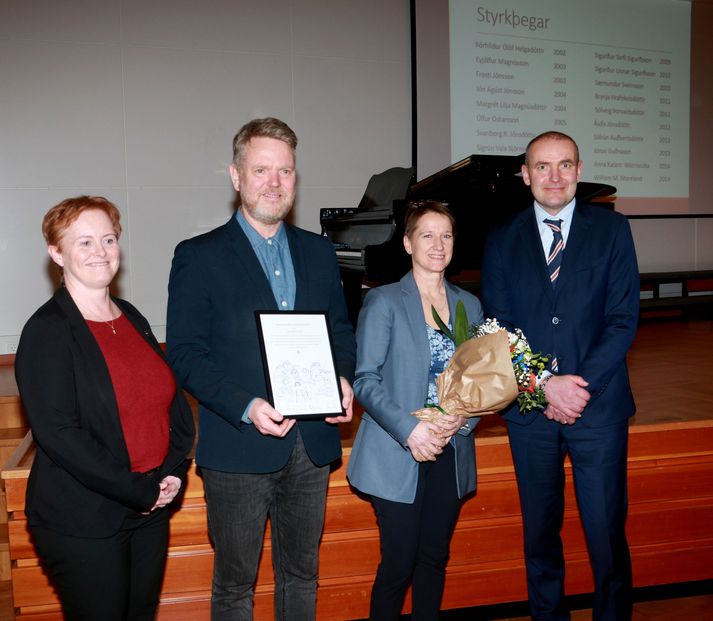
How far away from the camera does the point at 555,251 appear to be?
87.2 inches

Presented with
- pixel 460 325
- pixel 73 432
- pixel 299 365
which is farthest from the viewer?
pixel 460 325

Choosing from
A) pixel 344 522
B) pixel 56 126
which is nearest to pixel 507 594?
pixel 344 522

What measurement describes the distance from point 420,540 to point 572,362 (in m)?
0.73

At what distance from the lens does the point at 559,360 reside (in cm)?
215

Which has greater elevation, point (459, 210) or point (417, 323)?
point (459, 210)

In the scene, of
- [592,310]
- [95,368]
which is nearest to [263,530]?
[95,368]

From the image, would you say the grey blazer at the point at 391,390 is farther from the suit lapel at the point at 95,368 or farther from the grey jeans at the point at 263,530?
the suit lapel at the point at 95,368

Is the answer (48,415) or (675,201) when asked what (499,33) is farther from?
(48,415)

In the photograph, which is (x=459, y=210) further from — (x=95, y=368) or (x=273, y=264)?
(x=95, y=368)

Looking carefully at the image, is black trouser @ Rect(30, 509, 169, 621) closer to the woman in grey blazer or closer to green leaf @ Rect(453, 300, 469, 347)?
the woman in grey blazer

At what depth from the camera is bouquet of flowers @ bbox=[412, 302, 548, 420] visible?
181cm

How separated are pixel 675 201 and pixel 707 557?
536cm

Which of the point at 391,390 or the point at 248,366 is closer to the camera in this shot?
the point at 248,366

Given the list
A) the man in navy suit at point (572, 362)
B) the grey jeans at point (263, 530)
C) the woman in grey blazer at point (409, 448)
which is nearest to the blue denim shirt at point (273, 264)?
the woman in grey blazer at point (409, 448)
